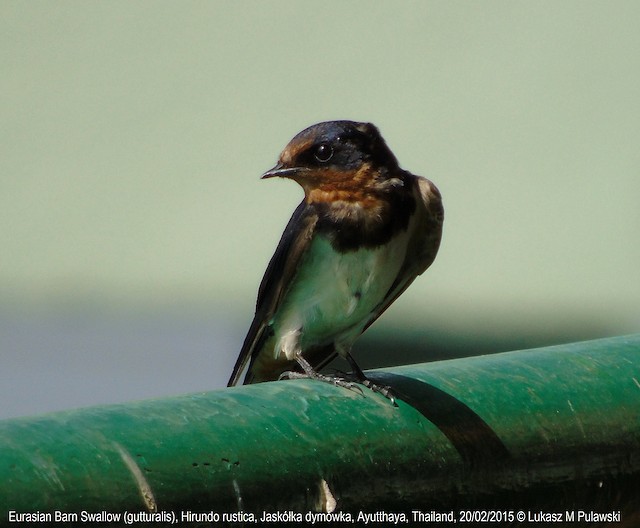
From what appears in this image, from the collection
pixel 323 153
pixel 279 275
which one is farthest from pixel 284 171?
pixel 279 275

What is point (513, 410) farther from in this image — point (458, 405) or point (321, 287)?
point (321, 287)

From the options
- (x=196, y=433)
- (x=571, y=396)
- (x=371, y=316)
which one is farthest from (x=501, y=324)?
(x=196, y=433)

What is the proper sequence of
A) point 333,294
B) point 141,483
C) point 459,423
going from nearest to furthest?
1. point 141,483
2. point 459,423
3. point 333,294

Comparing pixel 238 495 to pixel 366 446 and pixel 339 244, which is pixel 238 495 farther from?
pixel 339 244

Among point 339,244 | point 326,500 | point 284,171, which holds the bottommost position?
point 326,500

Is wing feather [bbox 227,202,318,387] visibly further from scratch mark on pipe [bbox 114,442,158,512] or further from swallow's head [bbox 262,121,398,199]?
scratch mark on pipe [bbox 114,442,158,512]

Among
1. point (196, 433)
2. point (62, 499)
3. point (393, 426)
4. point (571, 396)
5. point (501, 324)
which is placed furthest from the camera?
point (501, 324)

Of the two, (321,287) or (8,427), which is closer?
(8,427)
